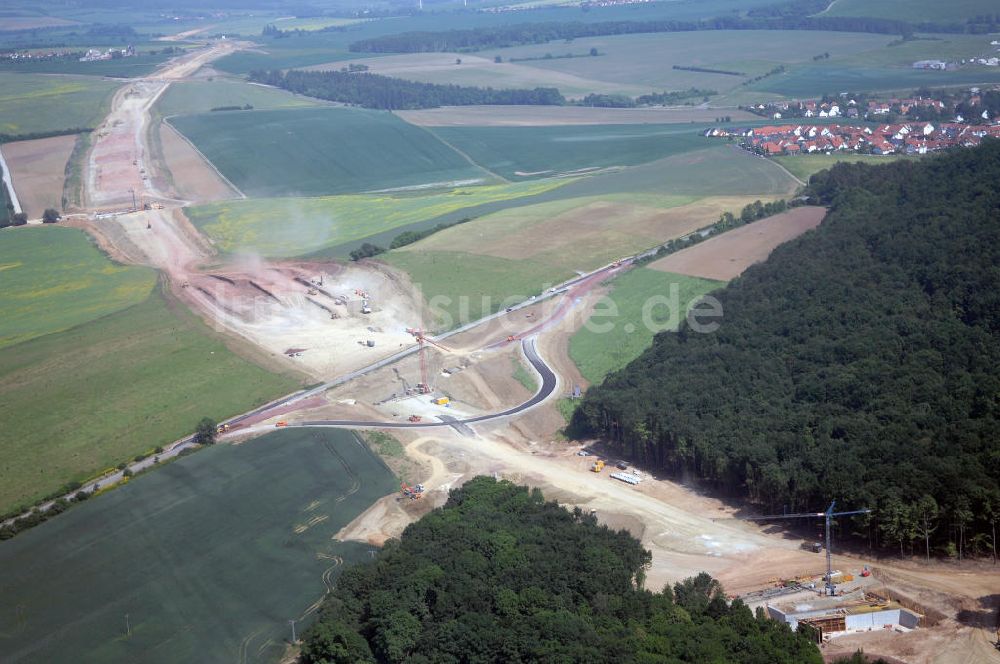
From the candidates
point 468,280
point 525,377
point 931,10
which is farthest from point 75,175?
point 931,10

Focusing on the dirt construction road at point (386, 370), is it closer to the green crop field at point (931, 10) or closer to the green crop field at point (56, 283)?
the green crop field at point (56, 283)

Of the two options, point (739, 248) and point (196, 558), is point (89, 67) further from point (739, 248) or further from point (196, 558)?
point (196, 558)

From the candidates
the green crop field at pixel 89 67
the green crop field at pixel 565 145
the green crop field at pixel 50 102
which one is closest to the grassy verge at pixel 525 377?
the green crop field at pixel 565 145

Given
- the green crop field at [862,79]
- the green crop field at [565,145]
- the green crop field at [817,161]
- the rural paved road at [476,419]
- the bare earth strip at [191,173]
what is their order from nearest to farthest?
the rural paved road at [476,419], the green crop field at [817,161], the bare earth strip at [191,173], the green crop field at [565,145], the green crop field at [862,79]

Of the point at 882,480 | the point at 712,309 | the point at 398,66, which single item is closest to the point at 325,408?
the point at 712,309

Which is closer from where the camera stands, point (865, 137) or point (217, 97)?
point (865, 137)

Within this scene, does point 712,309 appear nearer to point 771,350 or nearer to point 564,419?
point 771,350
